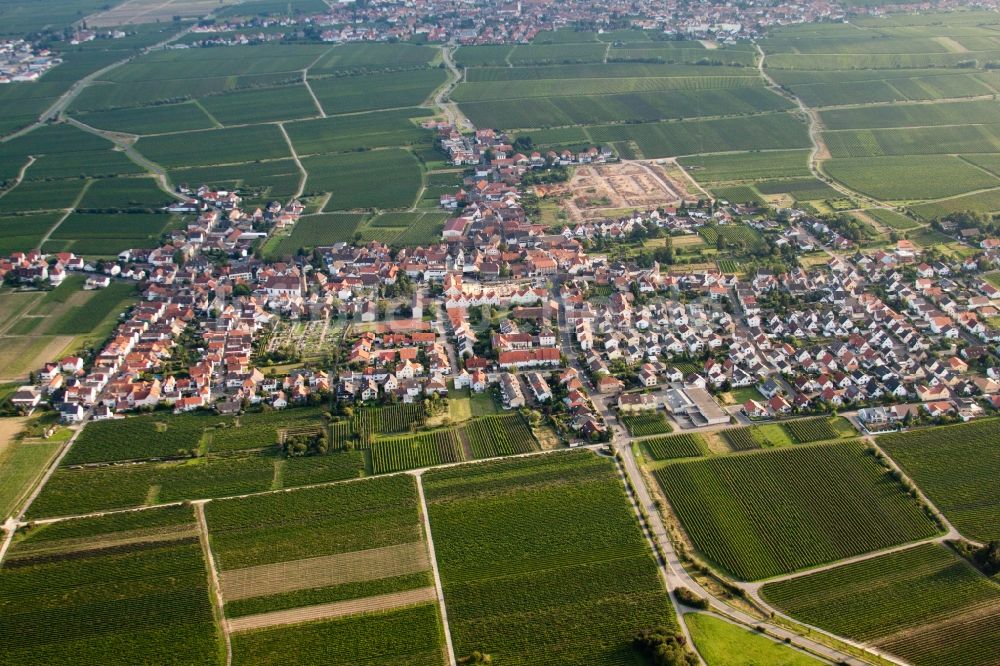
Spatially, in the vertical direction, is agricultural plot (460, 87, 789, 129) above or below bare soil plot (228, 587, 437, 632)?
above

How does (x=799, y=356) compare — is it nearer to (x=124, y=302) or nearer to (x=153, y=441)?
(x=153, y=441)

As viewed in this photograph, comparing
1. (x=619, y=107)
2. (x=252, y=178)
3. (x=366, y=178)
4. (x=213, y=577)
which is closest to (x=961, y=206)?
(x=619, y=107)

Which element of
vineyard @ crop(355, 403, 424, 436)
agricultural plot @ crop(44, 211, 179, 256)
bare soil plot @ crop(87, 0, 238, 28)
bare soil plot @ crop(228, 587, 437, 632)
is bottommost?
bare soil plot @ crop(228, 587, 437, 632)

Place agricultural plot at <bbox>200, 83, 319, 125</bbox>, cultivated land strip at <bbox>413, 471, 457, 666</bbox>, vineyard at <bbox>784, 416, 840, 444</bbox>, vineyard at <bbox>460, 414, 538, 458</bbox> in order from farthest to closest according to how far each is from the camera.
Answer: agricultural plot at <bbox>200, 83, 319, 125</bbox>, vineyard at <bbox>784, 416, 840, 444</bbox>, vineyard at <bbox>460, 414, 538, 458</bbox>, cultivated land strip at <bbox>413, 471, 457, 666</bbox>

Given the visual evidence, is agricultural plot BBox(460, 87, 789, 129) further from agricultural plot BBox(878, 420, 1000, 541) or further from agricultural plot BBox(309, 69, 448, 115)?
agricultural plot BBox(878, 420, 1000, 541)

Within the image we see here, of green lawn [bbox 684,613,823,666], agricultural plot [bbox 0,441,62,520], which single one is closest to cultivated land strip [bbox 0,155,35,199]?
agricultural plot [bbox 0,441,62,520]

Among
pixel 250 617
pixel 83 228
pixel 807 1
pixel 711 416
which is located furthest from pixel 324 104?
pixel 807 1

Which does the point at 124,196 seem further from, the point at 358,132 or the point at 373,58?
the point at 373,58
